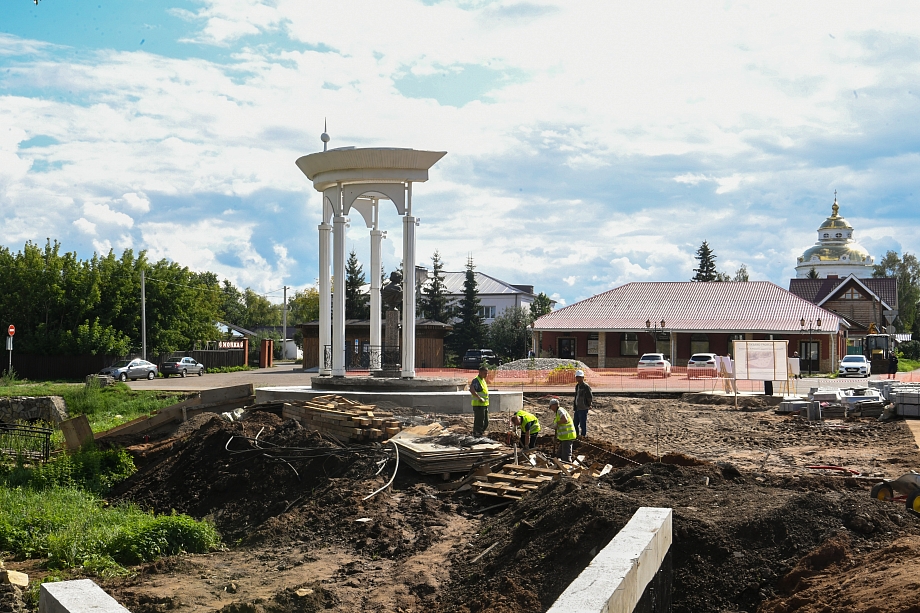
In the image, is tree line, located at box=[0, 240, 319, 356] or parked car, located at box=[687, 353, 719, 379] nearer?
parked car, located at box=[687, 353, 719, 379]

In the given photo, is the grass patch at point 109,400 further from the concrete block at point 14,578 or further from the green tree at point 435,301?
the green tree at point 435,301

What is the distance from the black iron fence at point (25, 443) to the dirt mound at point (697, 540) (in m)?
11.7

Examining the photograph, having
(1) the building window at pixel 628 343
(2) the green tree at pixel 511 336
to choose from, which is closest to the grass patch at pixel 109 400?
(1) the building window at pixel 628 343

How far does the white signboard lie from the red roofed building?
22.4 meters

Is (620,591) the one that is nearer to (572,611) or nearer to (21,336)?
(572,611)

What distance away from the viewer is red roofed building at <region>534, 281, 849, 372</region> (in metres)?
52.4

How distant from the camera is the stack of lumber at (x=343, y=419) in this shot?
15773 mm

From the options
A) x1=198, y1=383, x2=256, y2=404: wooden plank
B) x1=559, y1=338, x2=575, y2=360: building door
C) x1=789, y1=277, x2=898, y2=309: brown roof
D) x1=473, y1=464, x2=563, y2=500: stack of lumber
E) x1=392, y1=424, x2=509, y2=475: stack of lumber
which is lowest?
x1=473, y1=464, x2=563, y2=500: stack of lumber

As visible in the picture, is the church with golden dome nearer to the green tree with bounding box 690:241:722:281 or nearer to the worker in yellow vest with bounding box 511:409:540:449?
the green tree with bounding box 690:241:722:281

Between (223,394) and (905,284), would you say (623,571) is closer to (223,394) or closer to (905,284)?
(223,394)

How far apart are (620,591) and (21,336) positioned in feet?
159

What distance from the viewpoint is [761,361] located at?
29516 millimetres

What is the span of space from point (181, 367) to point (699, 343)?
31.2 meters

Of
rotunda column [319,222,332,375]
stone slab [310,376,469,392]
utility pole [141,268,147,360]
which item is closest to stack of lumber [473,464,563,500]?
stone slab [310,376,469,392]
